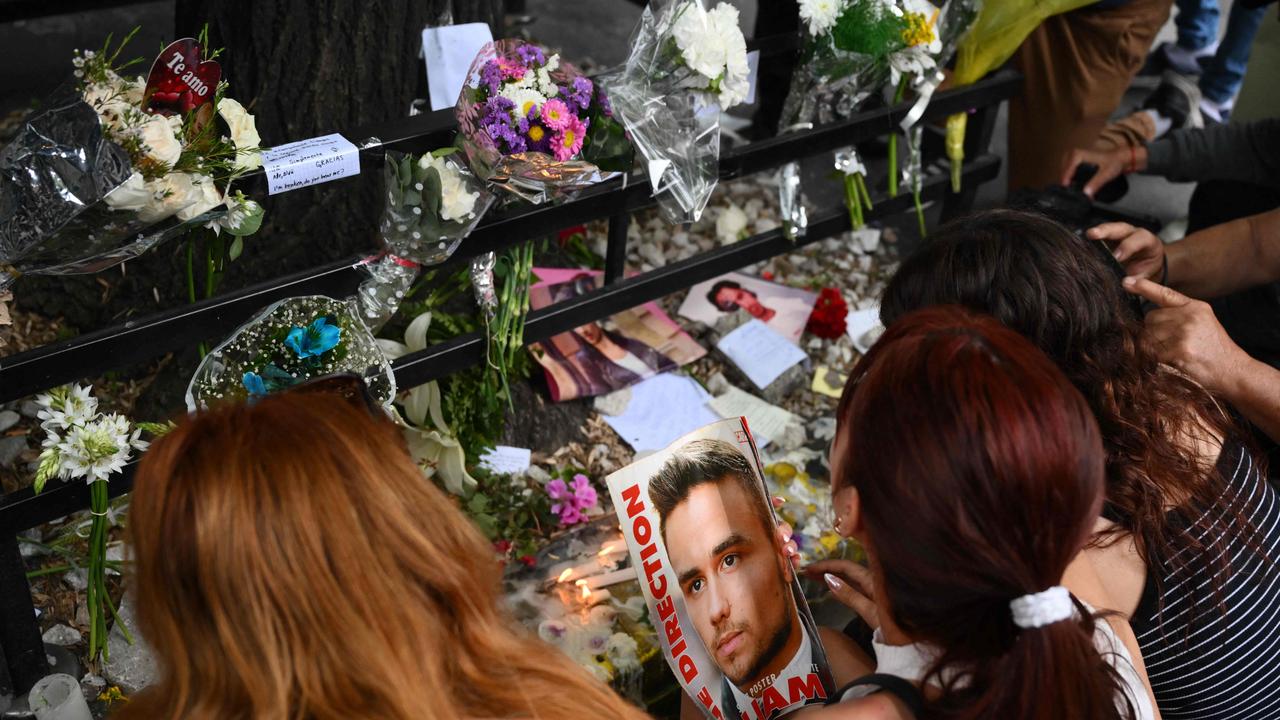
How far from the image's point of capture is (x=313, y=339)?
1.76m

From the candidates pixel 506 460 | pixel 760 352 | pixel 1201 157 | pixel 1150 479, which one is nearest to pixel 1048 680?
pixel 1150 479

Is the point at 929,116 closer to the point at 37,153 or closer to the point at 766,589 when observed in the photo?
the point at 766,589

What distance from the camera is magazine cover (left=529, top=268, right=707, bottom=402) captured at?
8.95 ft

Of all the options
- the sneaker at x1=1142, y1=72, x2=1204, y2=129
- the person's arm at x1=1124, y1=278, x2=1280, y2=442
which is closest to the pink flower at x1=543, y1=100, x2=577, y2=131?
the person's arm at x1=1124, y1=278, x2=1280, y2=442

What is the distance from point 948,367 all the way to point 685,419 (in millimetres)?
1579

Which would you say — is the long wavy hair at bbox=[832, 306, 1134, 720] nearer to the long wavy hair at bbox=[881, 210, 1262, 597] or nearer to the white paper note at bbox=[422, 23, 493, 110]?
the long wavy hair at bbox=[881, 210, 1262, 597]

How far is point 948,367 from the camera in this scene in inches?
47.9

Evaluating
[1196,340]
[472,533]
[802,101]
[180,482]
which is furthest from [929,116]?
[180,482]

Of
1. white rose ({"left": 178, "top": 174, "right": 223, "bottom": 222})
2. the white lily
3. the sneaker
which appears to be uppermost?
white rose ({"left": 178, "top": 174, "right": 223, "bottom": 222})

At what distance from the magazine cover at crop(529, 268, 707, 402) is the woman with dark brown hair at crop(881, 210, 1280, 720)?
113 centimetres

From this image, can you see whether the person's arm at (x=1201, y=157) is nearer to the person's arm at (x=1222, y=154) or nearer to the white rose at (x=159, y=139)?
the person's arm at (x=1222, y=154)

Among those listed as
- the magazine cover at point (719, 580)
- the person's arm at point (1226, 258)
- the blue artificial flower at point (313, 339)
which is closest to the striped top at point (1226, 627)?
the magazine cover at point (719, 580)

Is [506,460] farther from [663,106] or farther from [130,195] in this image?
[130,195]

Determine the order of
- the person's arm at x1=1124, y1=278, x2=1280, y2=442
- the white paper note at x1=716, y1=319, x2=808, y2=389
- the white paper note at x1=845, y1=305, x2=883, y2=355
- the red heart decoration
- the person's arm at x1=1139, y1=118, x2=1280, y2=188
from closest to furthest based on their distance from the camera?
1. the red heart decoration
2. the person's arm at x1=1124, y1=278, x2=1280, y2=442
3. the white paper note at x1=716, y1=319, x2=808, y2=389
4. the person's arm at x1=1139, y1=118, x2=1280, y2=188
5. the white paper note at x1=845, y1=305, x2=883, y2=355
